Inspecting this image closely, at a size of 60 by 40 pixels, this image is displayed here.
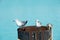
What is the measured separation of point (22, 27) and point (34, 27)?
0.17m

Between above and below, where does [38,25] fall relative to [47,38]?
above

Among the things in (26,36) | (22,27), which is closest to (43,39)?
(26,36)

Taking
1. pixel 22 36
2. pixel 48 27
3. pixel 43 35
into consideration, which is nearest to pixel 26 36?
pixel 22 36

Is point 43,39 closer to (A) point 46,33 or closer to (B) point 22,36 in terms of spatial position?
(A) point 46,33

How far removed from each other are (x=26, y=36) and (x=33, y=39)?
0.30 feet

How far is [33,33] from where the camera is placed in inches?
83.1

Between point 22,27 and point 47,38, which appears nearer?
point 47,38

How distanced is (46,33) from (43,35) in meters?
0.04

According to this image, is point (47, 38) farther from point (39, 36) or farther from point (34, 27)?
point (34, 27)

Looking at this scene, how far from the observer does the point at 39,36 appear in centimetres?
211

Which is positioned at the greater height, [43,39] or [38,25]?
[38,25]

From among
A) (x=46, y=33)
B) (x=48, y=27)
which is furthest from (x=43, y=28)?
(x=46, y=33)

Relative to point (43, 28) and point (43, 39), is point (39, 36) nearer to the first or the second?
point (43, 39)

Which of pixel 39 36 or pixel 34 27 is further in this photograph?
pixel 34 27
